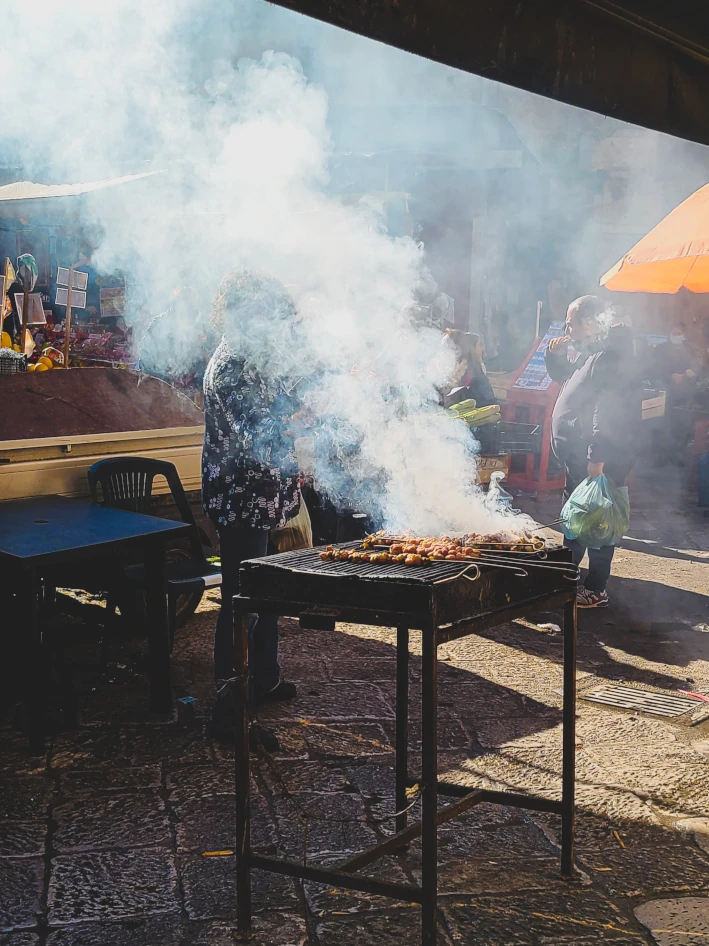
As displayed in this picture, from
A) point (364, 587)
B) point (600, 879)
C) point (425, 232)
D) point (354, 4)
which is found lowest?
point (600, 879)

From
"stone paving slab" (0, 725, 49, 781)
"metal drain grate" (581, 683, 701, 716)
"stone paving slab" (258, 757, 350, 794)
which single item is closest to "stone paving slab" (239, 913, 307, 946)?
"stone paving slab" (258, 757, 350, 794)

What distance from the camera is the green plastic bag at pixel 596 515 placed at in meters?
7.11

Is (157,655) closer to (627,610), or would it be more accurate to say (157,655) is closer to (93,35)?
(627,610)

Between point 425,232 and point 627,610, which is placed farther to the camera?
point 425,232

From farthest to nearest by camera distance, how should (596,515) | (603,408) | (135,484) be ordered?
(603,408), (596,515), (135,484)

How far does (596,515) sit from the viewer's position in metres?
7.10

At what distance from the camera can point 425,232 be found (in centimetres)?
1420

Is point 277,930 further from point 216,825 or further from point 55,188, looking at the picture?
point 55,188

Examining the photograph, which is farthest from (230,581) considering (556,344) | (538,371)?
(538,371)

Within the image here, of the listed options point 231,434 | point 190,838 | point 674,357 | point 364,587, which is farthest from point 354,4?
point 674,357

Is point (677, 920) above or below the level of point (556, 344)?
below

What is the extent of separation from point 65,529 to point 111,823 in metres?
1.72

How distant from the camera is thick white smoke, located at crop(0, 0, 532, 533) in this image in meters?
5.13

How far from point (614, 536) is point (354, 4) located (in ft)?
17.1
